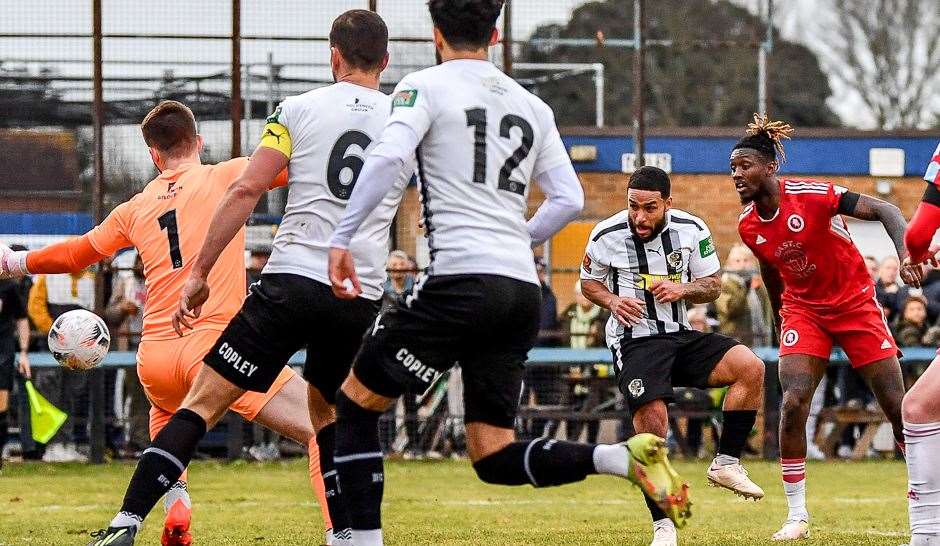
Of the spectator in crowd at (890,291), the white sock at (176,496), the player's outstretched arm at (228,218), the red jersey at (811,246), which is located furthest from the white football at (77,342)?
the spectator in crowd at (890,291)

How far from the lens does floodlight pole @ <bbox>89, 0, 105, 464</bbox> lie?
15.0 metres

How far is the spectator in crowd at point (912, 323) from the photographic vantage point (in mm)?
16172

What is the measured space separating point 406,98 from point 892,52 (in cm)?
2777

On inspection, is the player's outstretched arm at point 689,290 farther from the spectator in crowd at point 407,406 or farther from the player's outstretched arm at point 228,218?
the spectator in crowd at point 407,406

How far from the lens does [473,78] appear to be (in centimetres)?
593

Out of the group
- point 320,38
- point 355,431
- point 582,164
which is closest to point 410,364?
point 355,431

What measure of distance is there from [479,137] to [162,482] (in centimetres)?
199

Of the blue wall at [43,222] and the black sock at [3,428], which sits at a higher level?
the blue wall at [43,222]

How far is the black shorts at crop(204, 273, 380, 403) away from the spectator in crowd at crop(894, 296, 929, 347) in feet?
35.2

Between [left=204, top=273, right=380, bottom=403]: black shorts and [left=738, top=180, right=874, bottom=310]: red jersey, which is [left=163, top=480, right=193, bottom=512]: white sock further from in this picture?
[left=738, top=180, right=874, bottom=310]: red jersey

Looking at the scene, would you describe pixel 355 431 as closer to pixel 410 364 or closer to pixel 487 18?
pixel 410 364

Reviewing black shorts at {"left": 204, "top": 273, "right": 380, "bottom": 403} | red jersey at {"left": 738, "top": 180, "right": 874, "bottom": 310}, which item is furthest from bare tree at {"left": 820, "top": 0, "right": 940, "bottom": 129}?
black shorts at {"left": 204, "top": 273, "right": 380, "bottom": 403}

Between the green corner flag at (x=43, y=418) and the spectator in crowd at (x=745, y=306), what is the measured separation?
21.5ft

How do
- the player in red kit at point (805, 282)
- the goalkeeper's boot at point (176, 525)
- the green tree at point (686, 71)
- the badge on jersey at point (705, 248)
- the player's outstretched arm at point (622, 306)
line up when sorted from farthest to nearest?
1. the green tree at point (686, 71)
2. the player in red kit at point (805, 282)
3. the badge on jersey at point (705, 248)
4. the player's outstretched arm at point (622, 306)
5. the goalkeeper's boot at point (176, 525)
